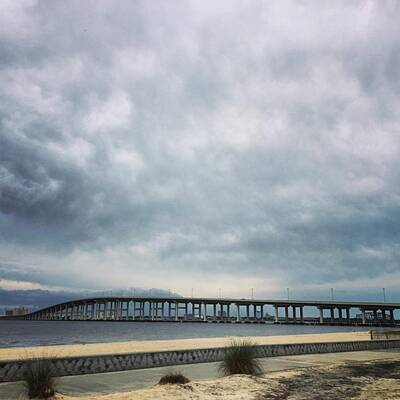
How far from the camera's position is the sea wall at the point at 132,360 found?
13.8 metres

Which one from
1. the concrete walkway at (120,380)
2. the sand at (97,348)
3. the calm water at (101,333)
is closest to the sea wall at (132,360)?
the concrete walkway at (120,380)

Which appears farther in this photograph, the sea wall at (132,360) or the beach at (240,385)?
the sea wall at (132,360)

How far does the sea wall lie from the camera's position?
45.3 feet

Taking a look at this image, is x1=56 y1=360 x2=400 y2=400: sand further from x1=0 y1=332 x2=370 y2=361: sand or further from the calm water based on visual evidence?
the calm water

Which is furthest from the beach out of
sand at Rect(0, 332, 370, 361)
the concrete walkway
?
sand at Rect(0, 332, 370, 361)

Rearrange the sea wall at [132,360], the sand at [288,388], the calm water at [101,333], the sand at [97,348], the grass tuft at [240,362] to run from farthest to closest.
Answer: the calm water at [101,333], the sand at [97,348], the grass tuft at [240,362], the sea wall at [132,360], the sand at [288,388]

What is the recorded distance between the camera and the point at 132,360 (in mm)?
17797

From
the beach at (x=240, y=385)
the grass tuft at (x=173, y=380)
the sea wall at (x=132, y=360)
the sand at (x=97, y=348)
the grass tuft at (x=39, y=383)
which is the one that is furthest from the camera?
the sand at (x=97, y=348)

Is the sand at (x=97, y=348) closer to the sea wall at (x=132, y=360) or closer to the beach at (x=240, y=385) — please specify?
the sea wall at (x=132, y=360)

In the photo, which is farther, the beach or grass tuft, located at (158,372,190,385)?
grass tuft, located at (158,372,190,385)

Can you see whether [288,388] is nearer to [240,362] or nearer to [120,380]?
[240,362]

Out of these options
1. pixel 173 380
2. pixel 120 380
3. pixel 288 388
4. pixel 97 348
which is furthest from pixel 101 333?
pixel 288 388

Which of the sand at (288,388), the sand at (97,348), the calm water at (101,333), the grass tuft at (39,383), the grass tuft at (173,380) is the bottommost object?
the calm water at (101,333)

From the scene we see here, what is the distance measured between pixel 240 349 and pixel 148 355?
4674 mm
